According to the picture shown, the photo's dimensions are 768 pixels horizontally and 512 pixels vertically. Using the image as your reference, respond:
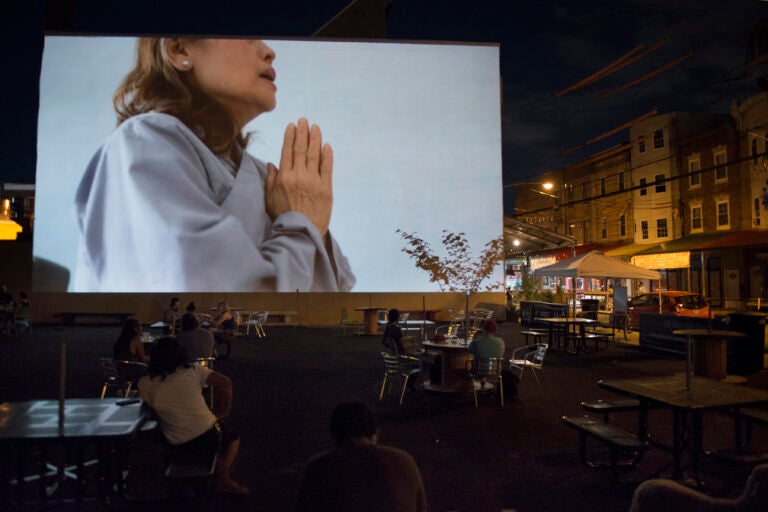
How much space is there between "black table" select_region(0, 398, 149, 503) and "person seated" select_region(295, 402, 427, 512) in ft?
5.78

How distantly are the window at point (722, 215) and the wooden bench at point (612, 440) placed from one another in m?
21.9

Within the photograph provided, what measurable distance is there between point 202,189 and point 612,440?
44.2ft

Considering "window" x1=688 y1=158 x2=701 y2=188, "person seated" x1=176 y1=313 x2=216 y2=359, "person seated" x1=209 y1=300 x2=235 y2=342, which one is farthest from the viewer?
"window" x1=688 y1=158 x2=701 y2=188

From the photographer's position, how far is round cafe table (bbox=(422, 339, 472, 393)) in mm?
7309

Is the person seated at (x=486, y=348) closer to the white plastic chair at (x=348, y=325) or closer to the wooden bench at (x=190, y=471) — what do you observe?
the wooden bench at (x=190, y=471)

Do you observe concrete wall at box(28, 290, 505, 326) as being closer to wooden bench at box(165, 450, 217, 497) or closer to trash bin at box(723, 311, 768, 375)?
trash bin at box(723, 311, 768, 375)

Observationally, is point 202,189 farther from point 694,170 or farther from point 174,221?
point 694,170

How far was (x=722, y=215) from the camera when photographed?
23047mm

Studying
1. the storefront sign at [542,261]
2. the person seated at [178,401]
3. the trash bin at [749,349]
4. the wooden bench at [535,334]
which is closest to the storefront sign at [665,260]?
the storefront sign at [542,261]

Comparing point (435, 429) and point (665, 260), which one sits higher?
point (665, 260)

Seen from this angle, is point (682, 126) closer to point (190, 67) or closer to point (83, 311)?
point (190, 67)

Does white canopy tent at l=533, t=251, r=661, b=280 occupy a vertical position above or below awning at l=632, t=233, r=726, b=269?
below

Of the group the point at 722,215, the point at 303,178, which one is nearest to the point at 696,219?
the point at 722,215

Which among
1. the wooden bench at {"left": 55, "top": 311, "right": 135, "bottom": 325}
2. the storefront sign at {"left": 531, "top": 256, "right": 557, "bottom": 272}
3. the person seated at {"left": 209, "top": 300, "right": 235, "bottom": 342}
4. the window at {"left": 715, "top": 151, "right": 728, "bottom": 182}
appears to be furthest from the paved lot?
the storefront sign at {"left": 531, "top": 256, "right": 557, "bottom": 272}
